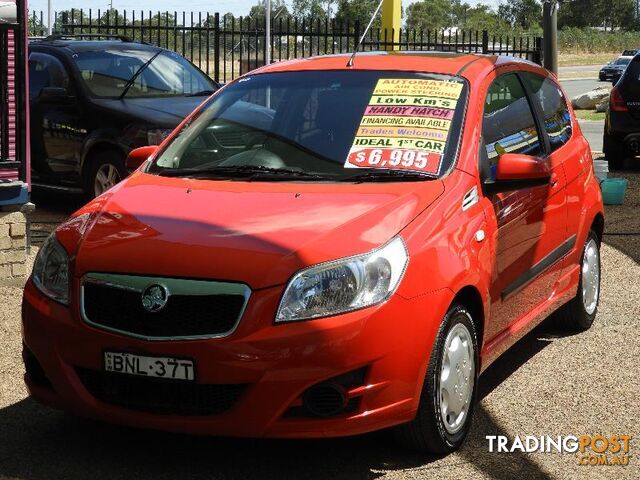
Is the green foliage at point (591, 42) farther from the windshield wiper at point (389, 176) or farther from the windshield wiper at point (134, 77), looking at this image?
the windshield wiper at point (389, 176)

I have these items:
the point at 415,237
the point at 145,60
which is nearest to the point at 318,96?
the point at 415,237

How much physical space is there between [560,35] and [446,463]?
11065cm

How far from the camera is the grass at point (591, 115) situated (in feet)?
93.6

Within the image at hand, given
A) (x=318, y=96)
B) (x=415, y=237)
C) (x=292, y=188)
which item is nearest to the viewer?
(x=415, y=237)

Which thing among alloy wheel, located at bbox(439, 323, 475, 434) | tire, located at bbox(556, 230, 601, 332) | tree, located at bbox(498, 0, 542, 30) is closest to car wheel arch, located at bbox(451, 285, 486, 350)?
alloy wheel, located at bbox(439, 323, 475, 434)

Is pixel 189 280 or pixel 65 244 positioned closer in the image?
pixel 189 280

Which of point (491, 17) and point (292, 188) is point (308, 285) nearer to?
point (292, 188)

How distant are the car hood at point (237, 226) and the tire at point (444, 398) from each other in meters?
0.46

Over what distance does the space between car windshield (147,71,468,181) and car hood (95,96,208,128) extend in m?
5.12

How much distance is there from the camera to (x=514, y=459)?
16.3 ft

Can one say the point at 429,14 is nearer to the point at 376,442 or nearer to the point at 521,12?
the point at 521,12

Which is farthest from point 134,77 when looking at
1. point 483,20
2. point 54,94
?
point 483,20

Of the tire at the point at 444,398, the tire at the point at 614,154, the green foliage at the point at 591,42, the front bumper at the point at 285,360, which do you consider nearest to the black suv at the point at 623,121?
the tire at the point at 614,154

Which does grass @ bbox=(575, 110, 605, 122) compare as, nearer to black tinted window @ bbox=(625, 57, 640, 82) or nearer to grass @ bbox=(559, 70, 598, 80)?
black tinted window @ bbox=(625, 57, 640, 82)
